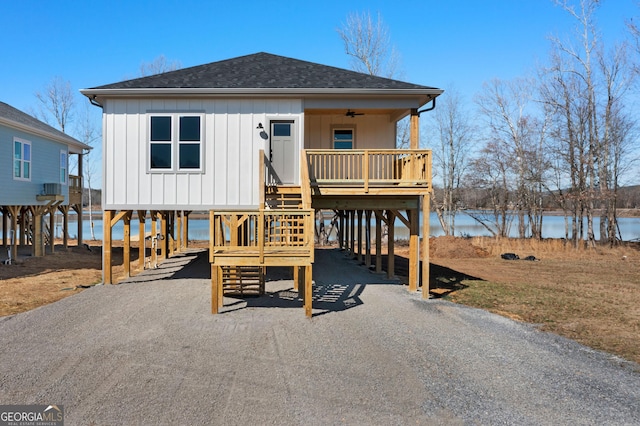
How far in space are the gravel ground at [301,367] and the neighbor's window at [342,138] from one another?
588 cm

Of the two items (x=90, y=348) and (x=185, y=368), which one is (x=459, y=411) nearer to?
(x=185, y=368)

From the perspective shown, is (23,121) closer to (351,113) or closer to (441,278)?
(351,113)

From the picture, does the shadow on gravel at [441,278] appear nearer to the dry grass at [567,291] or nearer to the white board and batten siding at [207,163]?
the dry grass at [567,291]

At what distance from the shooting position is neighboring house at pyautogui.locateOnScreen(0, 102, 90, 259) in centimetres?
1769

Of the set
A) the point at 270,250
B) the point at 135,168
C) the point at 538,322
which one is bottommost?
the point at 538,322

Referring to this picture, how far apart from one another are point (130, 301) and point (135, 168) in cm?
366

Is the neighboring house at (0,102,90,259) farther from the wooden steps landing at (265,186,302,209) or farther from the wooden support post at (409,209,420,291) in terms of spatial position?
the wooden support post at (409,209,420,291)

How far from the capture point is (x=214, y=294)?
9344 millimetres

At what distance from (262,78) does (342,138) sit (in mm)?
3205

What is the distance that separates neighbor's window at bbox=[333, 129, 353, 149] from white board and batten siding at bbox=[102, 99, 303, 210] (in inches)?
99.3

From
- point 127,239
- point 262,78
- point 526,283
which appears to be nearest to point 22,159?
point 127,239

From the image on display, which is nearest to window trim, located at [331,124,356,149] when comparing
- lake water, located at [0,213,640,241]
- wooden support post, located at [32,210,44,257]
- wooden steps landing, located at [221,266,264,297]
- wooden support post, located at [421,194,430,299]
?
wooden support post, located at [421,194,430,299]

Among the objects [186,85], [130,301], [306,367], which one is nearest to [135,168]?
[186,85]

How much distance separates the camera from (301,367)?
627 centimetres
